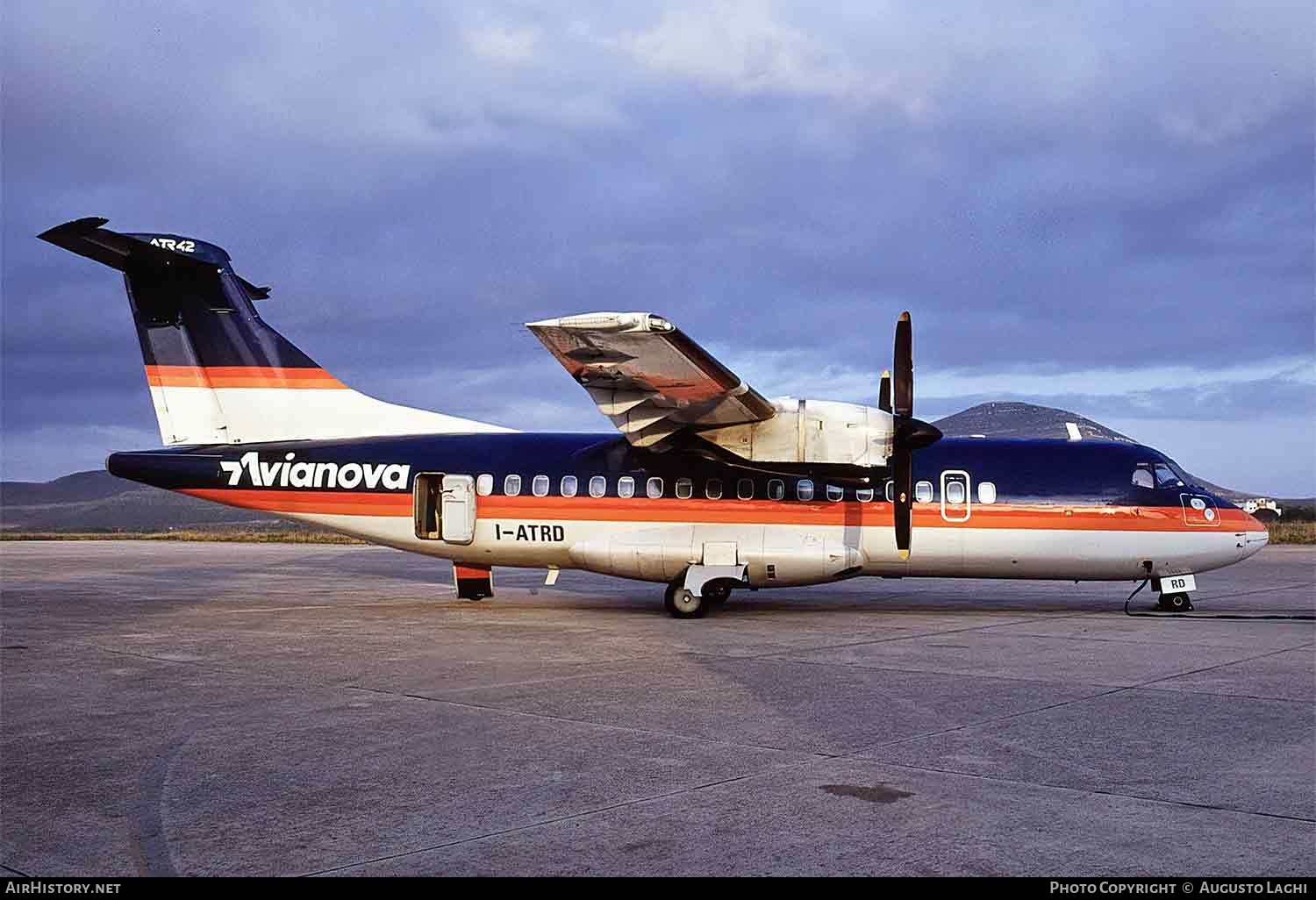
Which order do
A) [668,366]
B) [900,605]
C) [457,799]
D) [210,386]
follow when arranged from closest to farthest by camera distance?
[457,799], [668,366], [210,386], [900,605]

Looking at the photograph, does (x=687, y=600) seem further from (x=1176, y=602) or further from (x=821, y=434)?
(x=1176, y=602)

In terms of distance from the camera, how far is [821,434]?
16531 mm

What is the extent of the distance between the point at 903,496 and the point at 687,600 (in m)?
3.79

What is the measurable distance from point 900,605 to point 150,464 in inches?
528

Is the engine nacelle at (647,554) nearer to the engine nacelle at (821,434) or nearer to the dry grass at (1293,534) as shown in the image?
the engine nacelle at (821,434)

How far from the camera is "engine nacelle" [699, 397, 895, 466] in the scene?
16.5 meters

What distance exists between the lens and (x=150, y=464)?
703 inches

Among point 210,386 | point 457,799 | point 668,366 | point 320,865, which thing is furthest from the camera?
point 210,386

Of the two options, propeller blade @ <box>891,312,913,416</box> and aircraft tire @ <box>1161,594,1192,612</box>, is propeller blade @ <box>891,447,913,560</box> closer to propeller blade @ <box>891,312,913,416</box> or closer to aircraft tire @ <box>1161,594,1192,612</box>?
propeller blade @ <box>891,312,913,416</box>

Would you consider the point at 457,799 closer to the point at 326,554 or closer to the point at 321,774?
the point at 321,774

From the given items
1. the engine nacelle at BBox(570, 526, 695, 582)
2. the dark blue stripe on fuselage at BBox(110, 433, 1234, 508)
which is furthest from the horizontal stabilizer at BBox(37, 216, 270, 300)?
the engine nacelle at BBox(570, 526, 695, 582)

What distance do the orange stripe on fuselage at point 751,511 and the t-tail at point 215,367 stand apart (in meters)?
Result: 1.28
